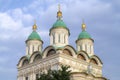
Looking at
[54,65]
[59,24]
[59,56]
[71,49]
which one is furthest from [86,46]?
[54,65]

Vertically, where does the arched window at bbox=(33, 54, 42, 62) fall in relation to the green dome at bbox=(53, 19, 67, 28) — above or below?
below

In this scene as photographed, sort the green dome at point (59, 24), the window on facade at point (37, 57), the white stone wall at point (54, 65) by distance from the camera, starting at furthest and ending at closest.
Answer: the green dome at point (59, 24), the window on facade at point (37, 57), the white stone wall at point (54, 65)

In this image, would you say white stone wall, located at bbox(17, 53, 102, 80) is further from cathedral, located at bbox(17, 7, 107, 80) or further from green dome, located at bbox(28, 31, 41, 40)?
green dome, located at bbox(28, 31, 41, 40)

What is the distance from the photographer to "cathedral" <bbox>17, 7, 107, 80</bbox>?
129ft

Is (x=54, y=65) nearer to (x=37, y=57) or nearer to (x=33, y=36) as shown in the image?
(x=37, y=57)

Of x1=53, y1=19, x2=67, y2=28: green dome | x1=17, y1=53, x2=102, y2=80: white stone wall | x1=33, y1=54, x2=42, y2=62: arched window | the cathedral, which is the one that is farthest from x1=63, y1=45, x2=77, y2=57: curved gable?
x1=33, y1=54, x2=42, y2=62: arched window

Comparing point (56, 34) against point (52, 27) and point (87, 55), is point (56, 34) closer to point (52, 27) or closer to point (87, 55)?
point (52, 27)

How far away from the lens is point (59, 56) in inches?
1527

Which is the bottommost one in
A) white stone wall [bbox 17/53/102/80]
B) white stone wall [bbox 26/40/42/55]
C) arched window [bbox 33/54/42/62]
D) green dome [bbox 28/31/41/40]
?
white stone wall [bbox 17/53/102/80]

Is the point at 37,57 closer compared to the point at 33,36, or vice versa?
the point at 37,57

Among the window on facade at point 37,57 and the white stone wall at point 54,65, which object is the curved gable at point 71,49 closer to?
the white stone wall at point 54,65

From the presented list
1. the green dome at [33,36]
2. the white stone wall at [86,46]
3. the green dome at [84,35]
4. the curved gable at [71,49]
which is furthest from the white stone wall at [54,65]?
the green dome at [84,35]

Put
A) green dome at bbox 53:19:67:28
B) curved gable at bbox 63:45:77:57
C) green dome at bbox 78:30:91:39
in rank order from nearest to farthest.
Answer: curved gable at bbox 63:45:77:57, green dome at bbox 53:19:67:28, green dome at bbox 78:30:91:39

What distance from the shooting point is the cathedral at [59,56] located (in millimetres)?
39219
